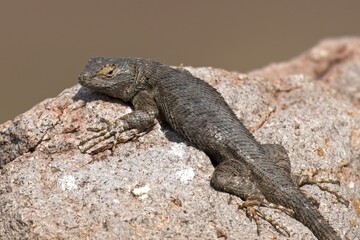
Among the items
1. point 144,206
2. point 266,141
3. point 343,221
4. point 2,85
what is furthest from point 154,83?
point 2,85

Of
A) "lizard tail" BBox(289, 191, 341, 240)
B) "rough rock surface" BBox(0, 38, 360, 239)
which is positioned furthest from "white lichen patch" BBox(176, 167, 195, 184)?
"lizard tail" BBox(289, 191, 341, 240)

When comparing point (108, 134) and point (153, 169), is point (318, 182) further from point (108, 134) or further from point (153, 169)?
point (108, 134)

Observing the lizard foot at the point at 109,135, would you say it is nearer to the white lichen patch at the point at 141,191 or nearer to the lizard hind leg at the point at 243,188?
the white lichen patch at the point at 141,191

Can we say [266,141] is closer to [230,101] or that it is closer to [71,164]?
[230,101]

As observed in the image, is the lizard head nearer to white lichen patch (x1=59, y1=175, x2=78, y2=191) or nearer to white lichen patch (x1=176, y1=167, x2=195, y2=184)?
white lichen patch (x1=59, y1=175, x2=78, y2=191)

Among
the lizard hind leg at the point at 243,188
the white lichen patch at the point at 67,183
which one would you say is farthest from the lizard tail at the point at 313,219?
the white lichen patch at the point at 67,183
